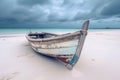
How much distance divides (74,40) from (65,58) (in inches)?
25.8

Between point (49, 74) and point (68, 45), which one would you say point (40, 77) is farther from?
point (68, 45)

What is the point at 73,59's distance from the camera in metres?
3.01

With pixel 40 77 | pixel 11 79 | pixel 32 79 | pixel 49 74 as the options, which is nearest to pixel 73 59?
pixel 49 74

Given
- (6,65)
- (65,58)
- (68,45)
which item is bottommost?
(6,65)

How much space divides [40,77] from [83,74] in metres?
1.28

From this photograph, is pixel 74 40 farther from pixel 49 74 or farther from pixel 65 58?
pixel 49 74

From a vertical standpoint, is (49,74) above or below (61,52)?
below

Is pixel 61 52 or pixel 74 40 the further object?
pixel 61 52

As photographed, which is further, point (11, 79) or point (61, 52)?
point (61, 52)

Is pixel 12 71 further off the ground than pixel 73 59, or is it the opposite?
pixel 73 59

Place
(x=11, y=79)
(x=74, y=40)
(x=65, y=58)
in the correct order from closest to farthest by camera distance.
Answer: (x=11, y=79), (x=74, y=40), (x=65, y=58)

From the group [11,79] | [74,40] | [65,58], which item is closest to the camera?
[11,79]

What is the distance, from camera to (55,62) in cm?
377

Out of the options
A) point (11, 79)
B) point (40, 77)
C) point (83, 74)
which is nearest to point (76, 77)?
point (83, 74)
